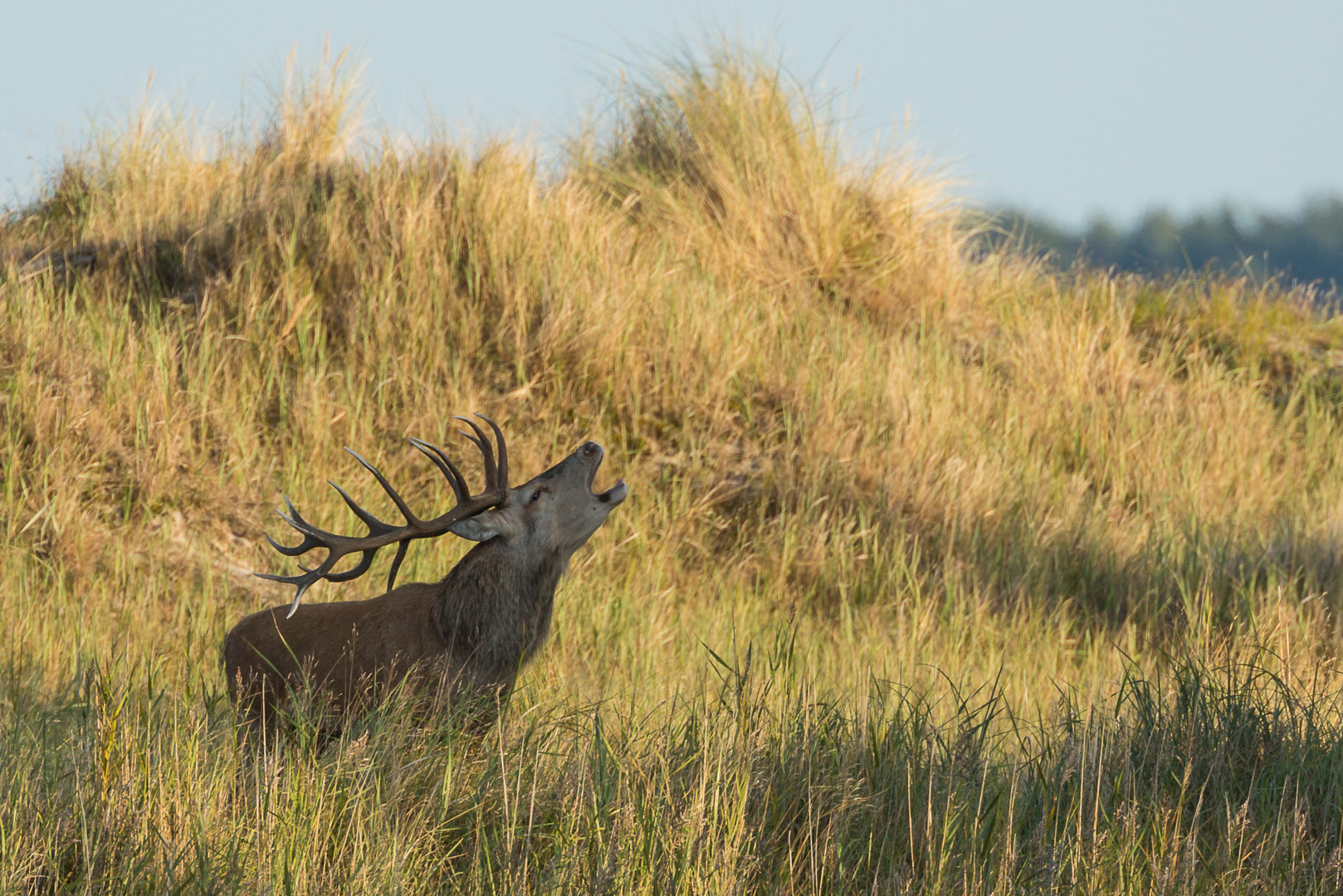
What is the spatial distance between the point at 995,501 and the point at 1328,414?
3874 mm

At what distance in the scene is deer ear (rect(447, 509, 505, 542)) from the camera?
12.3 feet

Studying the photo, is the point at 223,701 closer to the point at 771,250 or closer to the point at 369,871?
the point at 369,871

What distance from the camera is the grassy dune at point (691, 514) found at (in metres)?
2.96

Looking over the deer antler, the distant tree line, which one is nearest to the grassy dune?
the deer antler

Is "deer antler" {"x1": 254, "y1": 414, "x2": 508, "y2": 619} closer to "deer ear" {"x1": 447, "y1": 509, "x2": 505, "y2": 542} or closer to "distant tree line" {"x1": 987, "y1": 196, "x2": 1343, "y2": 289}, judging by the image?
"deer ear" {"x1": 447, "y1": 509, "x2": 505, "y2": 542}

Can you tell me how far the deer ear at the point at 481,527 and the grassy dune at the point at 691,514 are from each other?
60cm

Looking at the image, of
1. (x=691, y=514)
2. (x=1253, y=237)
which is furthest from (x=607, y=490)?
(x=1253, y=237)

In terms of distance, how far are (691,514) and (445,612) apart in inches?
116

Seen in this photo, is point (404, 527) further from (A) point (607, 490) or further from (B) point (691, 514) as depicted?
(B) point (691, 514)

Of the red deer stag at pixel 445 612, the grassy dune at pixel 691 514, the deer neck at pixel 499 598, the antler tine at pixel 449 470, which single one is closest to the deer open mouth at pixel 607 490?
the red deer stag at pixel 445 612

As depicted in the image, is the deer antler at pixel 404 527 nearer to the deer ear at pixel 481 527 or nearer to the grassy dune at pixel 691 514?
the deer ear at pixel 481 527

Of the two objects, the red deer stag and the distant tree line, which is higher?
the distant tree line

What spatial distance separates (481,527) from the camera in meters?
3.77

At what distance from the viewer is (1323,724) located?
382 cm
